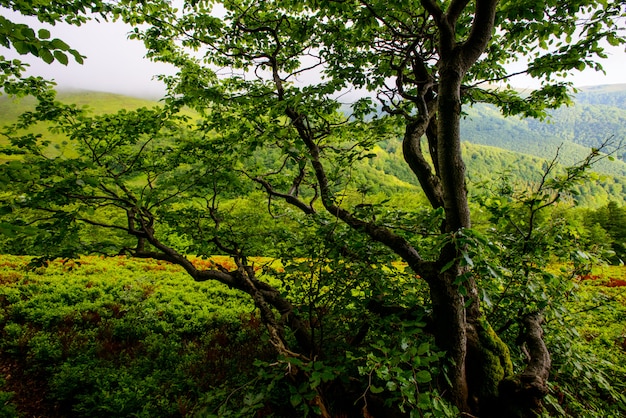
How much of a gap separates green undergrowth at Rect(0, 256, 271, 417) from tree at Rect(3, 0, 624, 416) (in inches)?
61.7

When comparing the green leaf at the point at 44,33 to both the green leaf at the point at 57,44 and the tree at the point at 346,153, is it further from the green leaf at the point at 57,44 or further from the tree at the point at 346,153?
the tree at the point at 346,153

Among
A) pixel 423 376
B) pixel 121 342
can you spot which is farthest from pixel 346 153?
pixel 121 342

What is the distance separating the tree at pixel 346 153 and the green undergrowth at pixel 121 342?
5.14 ft

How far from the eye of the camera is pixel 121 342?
7.46m

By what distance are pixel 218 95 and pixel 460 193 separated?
3.96 m

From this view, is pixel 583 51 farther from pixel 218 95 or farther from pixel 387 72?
pixel 218 95

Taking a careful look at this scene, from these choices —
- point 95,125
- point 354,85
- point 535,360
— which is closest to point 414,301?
point 535,360

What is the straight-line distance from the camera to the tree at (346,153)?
118 inches

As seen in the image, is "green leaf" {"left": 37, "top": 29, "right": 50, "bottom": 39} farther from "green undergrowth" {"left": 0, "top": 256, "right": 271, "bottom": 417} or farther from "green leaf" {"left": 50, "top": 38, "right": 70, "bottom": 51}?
"green undergrowth" {"left": 0, "top": 256, "right": 271, "bottom": 417}

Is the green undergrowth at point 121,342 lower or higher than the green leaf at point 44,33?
lower

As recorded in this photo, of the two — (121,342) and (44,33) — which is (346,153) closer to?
(44,33)

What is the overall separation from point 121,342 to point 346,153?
25.1ft

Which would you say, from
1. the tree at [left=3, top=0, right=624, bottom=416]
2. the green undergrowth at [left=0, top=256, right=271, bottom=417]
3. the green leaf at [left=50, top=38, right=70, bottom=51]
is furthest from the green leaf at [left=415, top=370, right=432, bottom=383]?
the green leaf at [left=50, top=38, right=70, bottom=51]

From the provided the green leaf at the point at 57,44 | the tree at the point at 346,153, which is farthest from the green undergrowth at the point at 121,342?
the green leaf at the point at 57,44
